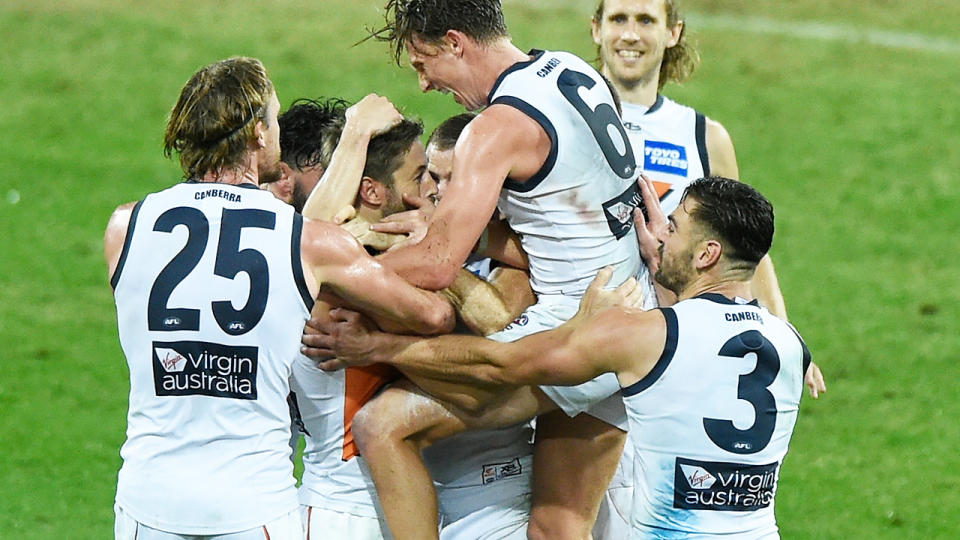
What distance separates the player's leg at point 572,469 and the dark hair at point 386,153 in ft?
4.02

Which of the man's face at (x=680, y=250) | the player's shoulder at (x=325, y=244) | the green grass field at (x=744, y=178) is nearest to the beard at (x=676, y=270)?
the man's face at (x=680, y=250)

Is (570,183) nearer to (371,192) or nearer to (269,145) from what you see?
(371,192)

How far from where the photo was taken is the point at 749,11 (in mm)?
19391

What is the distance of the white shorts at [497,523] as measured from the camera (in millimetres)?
6383

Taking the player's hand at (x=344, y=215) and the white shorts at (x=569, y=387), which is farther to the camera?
the player's hand at (x=344, y=215)

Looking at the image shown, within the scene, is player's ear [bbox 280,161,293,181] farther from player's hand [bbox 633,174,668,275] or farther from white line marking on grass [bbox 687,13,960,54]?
white line marking on grass [bbox 687,13,960,54]

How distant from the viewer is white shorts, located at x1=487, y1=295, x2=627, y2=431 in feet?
19.3

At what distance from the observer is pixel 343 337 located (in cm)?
577

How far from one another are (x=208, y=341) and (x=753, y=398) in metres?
1.96

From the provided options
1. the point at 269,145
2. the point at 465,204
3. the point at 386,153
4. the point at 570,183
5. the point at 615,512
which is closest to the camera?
the point at 269,145

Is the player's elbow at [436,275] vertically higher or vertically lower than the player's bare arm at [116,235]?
lower

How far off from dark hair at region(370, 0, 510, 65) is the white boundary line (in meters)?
12.6

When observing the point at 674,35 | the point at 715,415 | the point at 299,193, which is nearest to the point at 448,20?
the point at 299,193

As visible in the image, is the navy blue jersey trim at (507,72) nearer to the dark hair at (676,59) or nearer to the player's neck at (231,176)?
the player's neck at (231,176)
